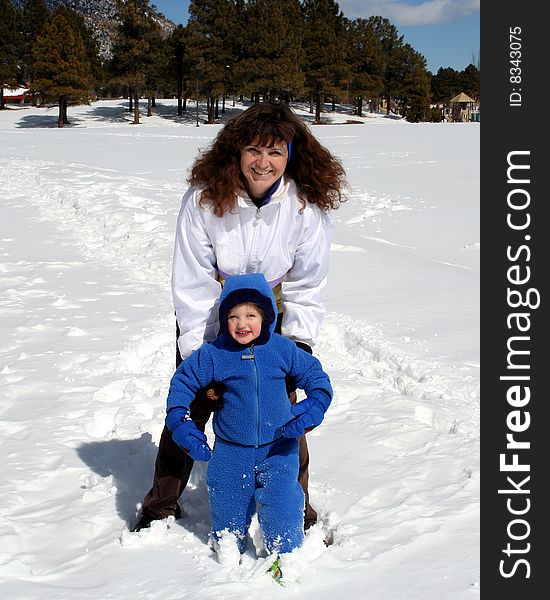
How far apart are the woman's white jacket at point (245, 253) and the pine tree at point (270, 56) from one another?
40261 mm

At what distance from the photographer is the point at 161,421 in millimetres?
4398

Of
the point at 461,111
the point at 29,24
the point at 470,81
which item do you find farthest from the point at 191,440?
the point at 470,81

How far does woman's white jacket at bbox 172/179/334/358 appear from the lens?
2924mm

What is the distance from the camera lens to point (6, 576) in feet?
9.24

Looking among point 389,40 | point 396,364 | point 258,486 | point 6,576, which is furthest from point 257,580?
point 389,40

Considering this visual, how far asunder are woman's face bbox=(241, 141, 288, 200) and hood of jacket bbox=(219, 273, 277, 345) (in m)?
0.39

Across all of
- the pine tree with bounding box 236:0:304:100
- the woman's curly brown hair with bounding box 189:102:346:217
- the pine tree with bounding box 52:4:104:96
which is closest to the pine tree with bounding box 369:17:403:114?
the pine tree with bounding box 236:0:304:100

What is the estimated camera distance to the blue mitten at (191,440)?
273cm

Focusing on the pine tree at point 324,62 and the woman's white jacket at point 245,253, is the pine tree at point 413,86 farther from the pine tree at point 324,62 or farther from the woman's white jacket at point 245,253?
the woman's white jacket at point 245,253

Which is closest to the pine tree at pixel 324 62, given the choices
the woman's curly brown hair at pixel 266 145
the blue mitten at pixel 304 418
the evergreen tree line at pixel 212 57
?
the evergreen tree line at pixel 212 57

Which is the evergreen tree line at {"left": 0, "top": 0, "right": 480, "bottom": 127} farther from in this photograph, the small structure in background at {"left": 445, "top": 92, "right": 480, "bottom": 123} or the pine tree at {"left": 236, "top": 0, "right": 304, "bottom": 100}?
the small structure in background at {"left": 445, "top": 92, "right": 480, "bottom": 123}

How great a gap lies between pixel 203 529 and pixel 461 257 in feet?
25.9

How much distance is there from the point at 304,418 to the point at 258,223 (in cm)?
82

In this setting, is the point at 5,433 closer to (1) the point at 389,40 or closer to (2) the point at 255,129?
(2) the point at 255,129
